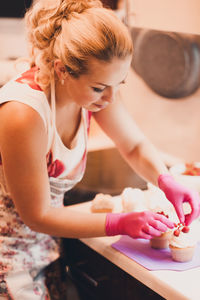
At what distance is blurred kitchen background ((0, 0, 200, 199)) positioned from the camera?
1.58 meters

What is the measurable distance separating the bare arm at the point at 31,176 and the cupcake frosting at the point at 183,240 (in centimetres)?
19

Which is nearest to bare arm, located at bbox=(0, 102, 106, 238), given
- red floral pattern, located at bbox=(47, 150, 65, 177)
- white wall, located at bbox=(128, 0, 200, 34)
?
red floral pattern, located at bbox=(47, 150, 65, 177)

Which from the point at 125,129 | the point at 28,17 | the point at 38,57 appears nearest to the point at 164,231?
the point at 125,129

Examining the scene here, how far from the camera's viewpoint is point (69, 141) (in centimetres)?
138

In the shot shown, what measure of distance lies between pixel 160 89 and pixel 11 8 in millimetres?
1881

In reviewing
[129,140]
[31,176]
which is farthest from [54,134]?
[129,140]

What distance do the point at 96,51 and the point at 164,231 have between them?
484mm

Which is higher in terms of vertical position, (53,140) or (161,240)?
(53,140)

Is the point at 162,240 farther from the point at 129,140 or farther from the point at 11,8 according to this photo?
the point at 11,8

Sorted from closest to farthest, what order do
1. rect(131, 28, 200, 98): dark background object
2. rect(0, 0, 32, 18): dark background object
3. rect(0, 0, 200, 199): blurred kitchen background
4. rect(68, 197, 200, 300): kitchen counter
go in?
rect(68, 197, 200, 300): kitchen counter → rect(0, 0, 200, 199): blurred kitchen background → rect(131, 28, 200, 98): dark background object → rect(0, 0, 32, 18): dark background object

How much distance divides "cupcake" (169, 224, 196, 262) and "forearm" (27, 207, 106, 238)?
0.61ft

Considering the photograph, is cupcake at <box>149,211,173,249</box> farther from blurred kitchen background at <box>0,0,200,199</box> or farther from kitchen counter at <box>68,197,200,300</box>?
blurred kitchen background at <box>0,0,200,199</box>

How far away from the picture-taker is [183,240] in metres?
1.20

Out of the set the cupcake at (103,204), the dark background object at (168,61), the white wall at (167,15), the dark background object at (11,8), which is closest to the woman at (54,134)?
the cupcake at (103,204)
